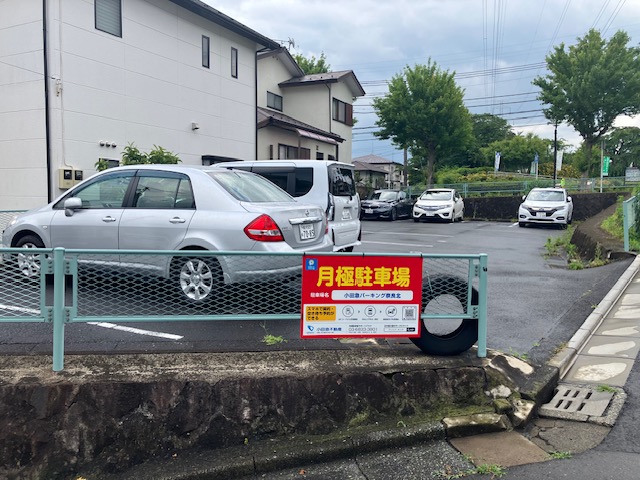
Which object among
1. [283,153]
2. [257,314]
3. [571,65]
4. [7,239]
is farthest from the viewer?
[571,65]

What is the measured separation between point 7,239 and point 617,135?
55.1 meters

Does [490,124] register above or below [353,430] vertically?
above

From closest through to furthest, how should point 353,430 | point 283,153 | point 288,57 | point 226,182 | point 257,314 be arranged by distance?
point 353,430
point 257,314
point 226,182
point 283,153
point 288,57

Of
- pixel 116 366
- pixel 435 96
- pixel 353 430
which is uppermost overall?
pixel 435 96

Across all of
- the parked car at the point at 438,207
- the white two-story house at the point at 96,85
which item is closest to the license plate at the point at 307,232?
the white two-story house at the point at 96,85

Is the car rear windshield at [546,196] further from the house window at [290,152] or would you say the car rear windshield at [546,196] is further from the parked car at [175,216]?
the parked car at [175,216]

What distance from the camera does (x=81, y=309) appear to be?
353cm

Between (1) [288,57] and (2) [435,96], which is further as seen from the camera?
(2) [435,96]

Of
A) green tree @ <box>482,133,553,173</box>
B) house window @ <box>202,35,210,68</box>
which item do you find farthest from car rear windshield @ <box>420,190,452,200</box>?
green tree @ <box>482,133,553,173</box>

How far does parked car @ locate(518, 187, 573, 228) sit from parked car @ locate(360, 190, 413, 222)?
5.19 meters


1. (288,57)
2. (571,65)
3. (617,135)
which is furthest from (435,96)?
(617,135)

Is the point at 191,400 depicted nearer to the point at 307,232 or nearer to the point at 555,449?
the point at 555,449

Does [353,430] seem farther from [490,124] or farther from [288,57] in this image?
[490,124]

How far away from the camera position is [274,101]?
24000 millimetres
